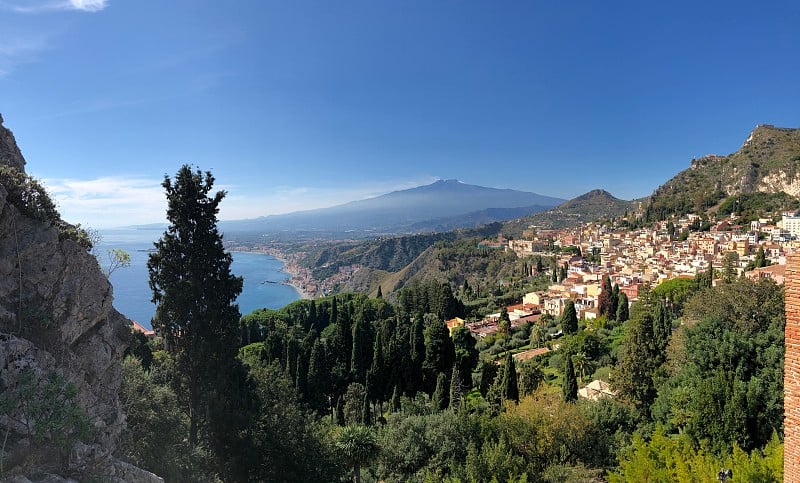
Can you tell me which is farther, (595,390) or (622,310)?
(622,310)

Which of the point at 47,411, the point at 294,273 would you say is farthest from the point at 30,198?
the point at 294,273

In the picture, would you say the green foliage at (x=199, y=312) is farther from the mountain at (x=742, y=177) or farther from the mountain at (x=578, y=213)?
the mountain at (x=578, y=213)

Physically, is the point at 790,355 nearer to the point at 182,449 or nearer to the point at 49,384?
the point at 49,384

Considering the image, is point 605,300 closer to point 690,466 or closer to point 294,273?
point 690,466

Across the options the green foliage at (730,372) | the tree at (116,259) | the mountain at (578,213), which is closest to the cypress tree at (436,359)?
the green foliage at (730,372)

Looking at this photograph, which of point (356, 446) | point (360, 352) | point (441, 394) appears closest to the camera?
point (356, 446)

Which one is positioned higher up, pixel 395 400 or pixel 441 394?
pixel 441 394

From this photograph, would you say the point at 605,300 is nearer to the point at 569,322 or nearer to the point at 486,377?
the point at 569,322

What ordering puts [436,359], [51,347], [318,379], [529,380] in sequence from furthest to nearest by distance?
[436,359], [318,379], [529,380], [51,347]

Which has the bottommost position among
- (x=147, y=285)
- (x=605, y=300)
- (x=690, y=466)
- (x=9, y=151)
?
(x=605, y=300)

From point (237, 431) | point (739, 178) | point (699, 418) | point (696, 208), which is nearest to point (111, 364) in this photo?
point (237, 431)
